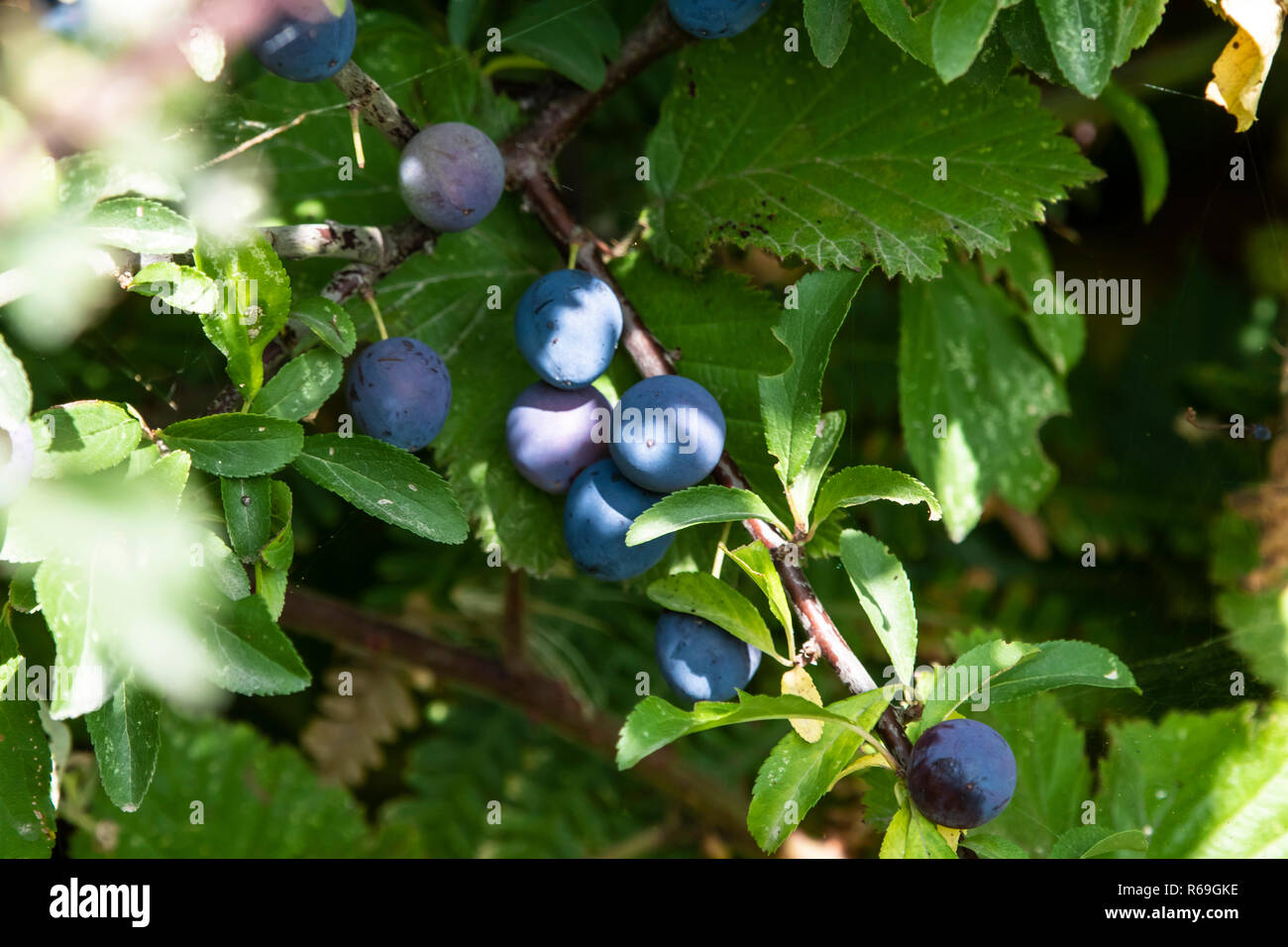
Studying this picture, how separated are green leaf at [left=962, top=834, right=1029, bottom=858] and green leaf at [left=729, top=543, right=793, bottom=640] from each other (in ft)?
0.68

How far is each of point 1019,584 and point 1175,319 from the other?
537 millimetres

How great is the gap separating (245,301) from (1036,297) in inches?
38.5

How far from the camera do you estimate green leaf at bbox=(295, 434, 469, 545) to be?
77cm

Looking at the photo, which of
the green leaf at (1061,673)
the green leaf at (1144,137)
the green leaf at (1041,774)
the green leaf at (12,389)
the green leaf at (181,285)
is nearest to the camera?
the green leaf at (12,389)

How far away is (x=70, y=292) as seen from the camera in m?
0.70

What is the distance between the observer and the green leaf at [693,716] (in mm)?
703

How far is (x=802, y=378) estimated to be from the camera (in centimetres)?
84

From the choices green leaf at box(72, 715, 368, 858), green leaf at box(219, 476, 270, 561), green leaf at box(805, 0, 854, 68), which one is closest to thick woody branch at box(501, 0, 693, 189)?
green leaf at box(805, 0, 854, 68)

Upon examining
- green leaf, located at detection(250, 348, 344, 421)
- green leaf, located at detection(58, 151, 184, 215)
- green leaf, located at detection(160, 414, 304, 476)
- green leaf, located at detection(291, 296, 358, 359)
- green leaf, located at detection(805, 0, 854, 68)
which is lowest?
green leaf, located at detection(160, 414, 304, 476)

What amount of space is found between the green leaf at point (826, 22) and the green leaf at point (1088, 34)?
5.7 inches

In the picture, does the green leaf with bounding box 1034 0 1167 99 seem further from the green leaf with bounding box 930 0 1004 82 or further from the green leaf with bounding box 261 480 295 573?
the green leaf with bounding box 261 480 295 573

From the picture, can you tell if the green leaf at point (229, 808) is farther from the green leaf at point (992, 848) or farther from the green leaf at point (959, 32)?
the green leaf at point (959, 32)

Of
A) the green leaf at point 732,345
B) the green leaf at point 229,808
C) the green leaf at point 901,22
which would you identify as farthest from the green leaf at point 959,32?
the green leaf at point 229,808
